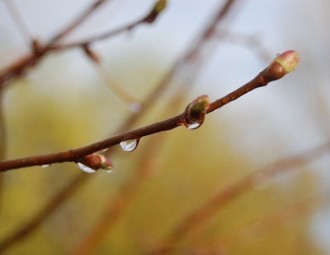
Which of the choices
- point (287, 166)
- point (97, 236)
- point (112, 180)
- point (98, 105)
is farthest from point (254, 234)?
point (98, 105)

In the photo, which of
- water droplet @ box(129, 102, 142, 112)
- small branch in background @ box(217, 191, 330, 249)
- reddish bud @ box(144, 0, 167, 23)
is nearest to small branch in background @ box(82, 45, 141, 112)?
water droplet @ box(129, 102, 142, 112)

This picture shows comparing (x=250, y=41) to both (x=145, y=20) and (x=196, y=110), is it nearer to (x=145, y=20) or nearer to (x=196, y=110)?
(x=145, y=20)

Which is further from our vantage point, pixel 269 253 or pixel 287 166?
pixel 269 253

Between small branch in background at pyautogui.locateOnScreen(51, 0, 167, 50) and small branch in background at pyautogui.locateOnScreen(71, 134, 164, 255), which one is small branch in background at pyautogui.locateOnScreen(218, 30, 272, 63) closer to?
small branch in background at pyautogui.locateOnScreen(71, 134, 164, 255)

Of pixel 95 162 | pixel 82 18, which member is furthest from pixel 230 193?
pixel 95 162

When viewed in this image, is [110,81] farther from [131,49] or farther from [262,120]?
[131,49]
